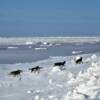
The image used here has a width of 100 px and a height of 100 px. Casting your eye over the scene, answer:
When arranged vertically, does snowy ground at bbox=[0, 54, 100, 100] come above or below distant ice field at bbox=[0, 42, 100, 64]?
above

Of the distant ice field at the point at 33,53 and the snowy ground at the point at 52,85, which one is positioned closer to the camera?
the snowy ground at the point at 52,85

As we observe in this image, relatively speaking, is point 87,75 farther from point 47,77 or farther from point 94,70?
point 47,77

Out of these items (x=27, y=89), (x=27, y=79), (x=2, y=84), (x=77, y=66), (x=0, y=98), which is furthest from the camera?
(x=77, y=66)

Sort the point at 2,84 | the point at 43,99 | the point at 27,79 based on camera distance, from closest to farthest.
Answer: the point at 43,99
the point at 2,84
the point at 27,79

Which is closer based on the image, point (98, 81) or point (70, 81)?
point (98, 81)

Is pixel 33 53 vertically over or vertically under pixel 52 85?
under

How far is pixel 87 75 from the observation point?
1412 cm

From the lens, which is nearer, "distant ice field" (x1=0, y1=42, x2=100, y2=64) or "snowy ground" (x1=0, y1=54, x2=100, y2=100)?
"snowy ground" (x1=0, y1=54, x2=100, y2=100)

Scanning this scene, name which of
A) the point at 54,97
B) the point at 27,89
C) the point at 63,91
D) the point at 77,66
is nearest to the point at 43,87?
the point at 27,89

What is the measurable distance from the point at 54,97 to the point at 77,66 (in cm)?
760

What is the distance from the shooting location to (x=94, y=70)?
15250mm

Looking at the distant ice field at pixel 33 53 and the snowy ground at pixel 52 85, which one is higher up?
the snowy ground at pixel 52 85

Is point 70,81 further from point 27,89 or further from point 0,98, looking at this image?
point 0,98

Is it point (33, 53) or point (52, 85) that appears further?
point (33, 53)
